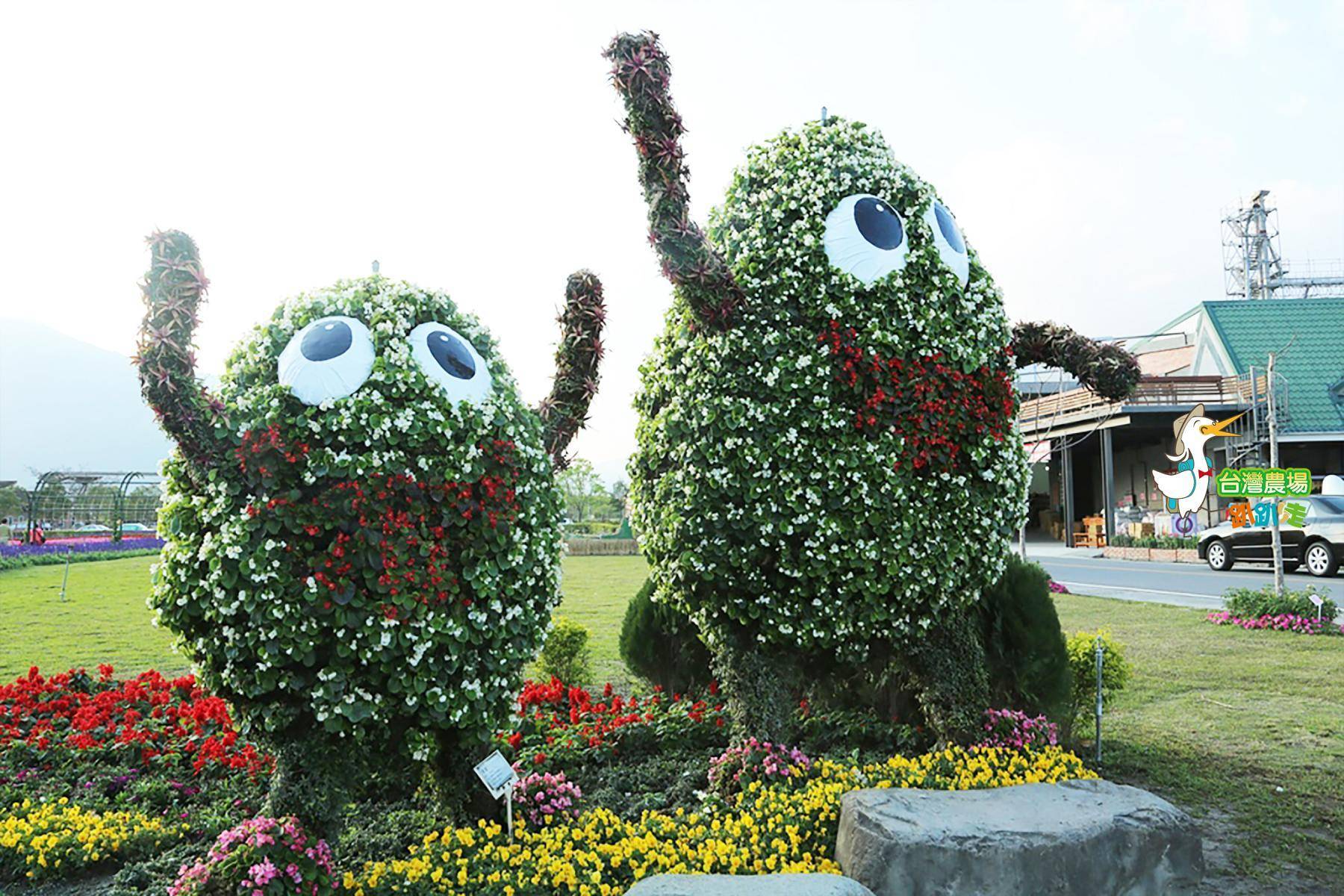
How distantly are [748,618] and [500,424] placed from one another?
1773mm

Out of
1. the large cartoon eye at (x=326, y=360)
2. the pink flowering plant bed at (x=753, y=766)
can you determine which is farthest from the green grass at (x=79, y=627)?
the pink flowering plant bed at (x=753, y=766)

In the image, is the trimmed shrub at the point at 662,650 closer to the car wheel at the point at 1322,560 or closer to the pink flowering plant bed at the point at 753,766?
the pink flowering plant bed at the point at 753,766

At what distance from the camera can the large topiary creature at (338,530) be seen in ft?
11.6

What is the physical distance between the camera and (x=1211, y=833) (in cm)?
468

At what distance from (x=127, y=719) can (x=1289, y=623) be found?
11763 mm

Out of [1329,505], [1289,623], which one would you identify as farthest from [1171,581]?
[1289,623]

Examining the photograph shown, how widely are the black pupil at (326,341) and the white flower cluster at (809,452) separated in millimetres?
1761

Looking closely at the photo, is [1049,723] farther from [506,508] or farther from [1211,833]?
[506,508]

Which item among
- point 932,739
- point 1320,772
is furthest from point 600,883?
point 1320,772

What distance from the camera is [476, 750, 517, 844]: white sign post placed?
3846mm

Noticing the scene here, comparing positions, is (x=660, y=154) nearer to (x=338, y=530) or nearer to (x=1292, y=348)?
(x=338, y=530)

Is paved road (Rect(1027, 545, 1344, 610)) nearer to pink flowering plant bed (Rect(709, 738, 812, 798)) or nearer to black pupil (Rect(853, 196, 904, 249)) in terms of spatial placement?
black pupil (Rect(853, 196, 904, 249))

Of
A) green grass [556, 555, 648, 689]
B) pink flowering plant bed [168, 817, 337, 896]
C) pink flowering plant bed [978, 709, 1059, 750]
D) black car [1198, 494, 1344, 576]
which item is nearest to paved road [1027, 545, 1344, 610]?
black car [1198, 494, 1344, 576]

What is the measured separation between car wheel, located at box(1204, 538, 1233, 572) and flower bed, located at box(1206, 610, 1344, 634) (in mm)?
8526
